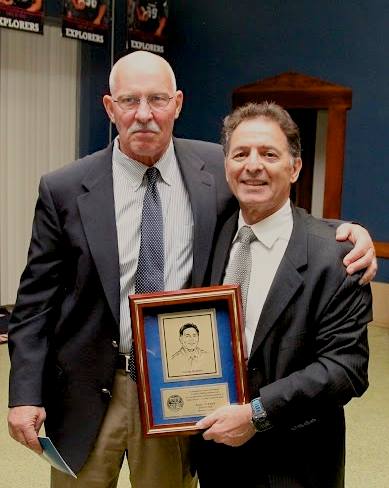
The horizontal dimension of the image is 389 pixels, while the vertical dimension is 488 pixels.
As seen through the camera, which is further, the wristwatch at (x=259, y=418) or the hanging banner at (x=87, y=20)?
the hanging banner at (x=87, y=20)

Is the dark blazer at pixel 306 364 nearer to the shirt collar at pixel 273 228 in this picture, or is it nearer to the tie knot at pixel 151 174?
the shirt collar at pixel 273 228

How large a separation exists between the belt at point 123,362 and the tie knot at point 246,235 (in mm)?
466

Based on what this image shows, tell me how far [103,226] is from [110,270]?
0.12 meters

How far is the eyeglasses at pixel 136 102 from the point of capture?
1809 mm

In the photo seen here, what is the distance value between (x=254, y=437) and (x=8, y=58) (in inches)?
204

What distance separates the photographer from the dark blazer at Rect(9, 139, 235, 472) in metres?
1.85

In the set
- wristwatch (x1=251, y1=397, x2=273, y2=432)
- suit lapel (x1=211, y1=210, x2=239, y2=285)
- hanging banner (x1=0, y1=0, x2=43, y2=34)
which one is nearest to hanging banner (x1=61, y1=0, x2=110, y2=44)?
hanging banner (x1=0, y1=0, x2=43, y2=34)

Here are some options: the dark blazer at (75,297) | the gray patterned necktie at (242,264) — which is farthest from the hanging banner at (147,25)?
the gray patterned necktie at (242,264)

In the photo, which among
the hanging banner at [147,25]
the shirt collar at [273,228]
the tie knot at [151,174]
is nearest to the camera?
the shirt collar at [273,228]

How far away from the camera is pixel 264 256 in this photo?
1.69m

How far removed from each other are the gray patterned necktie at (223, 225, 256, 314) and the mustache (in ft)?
1.17

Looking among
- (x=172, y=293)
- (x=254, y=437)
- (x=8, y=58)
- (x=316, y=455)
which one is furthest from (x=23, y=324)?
(x=8, y=58)

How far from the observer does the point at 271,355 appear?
64.1 inches

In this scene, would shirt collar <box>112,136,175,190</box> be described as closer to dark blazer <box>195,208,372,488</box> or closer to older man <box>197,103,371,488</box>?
older man <box>197,103,371,488</box>
